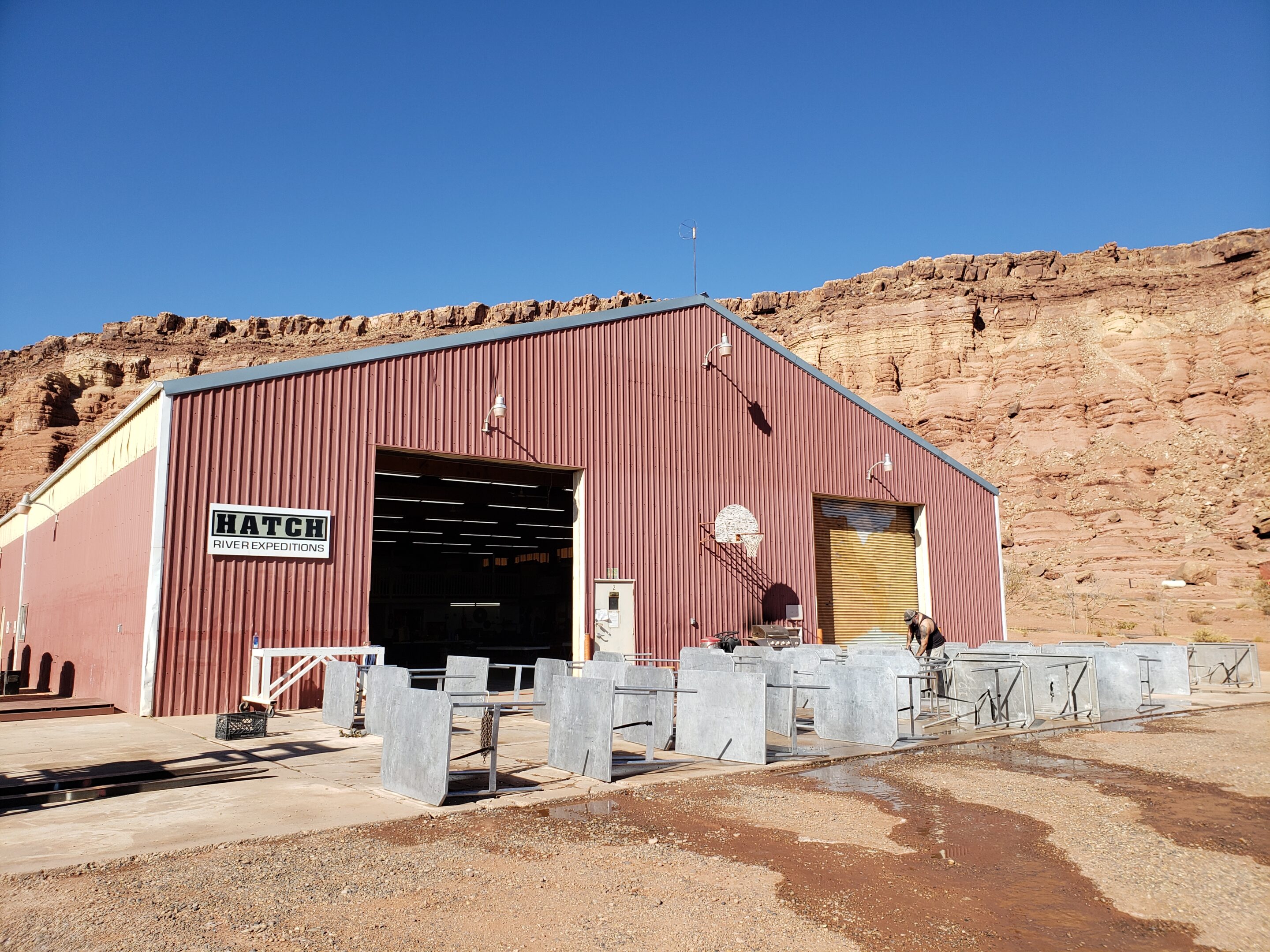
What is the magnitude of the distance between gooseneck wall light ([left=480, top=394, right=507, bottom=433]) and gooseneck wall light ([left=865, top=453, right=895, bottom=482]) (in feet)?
36.8

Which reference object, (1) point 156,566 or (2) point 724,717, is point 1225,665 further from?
(1) point 156,566

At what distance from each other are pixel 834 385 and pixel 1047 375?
49.9 metres

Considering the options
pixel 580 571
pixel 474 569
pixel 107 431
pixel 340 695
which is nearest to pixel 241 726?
pixel 340 695

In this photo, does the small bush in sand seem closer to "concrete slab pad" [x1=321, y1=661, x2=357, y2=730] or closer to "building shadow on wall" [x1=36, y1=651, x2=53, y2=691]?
"concrete slab pad" [x1=321, y1=661, x2=357, y2=730]

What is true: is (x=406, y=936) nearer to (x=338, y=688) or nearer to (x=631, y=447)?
(x=338, y=688)

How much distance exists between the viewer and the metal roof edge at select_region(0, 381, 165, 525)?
15148 millimetres

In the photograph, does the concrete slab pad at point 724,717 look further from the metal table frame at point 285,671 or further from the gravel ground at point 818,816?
the metal table frame at point 285,671

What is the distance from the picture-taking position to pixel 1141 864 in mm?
5781

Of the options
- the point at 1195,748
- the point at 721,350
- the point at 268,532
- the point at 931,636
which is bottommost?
the point at 1195,748

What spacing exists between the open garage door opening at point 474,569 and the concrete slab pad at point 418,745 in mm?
13094

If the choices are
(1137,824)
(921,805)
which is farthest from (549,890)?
(1137,824)

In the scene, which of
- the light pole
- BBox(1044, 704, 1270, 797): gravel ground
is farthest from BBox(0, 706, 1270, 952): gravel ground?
the light pole

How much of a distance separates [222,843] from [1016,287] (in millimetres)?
79639

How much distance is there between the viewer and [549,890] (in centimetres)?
514
